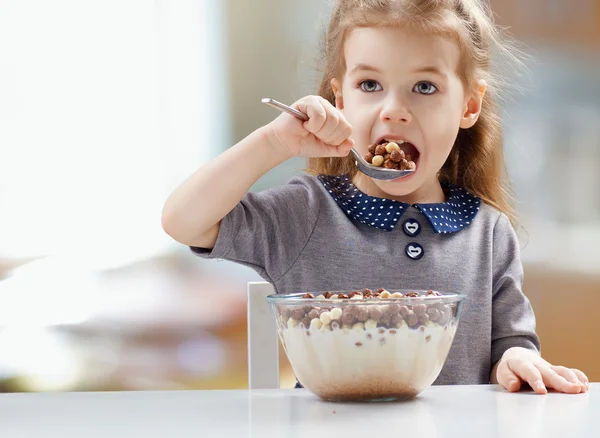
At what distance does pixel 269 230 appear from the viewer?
3.84ft

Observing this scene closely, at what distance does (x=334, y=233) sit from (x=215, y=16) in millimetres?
1348

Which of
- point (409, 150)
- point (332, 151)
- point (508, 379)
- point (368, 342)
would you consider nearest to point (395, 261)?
point (409, 150)

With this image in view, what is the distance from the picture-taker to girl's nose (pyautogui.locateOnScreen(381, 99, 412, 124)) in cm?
116

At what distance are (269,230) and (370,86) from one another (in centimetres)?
26

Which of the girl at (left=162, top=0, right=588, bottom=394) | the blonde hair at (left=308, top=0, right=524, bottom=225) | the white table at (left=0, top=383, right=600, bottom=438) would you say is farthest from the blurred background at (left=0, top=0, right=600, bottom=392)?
the white table at (left=0, top=383, right=600, bottom=438)

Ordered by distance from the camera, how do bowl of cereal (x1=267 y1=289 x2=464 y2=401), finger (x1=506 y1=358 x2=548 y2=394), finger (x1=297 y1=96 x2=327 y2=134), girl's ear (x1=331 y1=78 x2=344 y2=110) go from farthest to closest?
girl's ear (x1=331 y1=78 x2=344 y2=110)
finger (x1=297 y1=96 x2=327 y2=134)
finger (x1=506 y1=358 x2=548 y2=394)
bowl of cereal (x1=267 y1=289 x2=464 y2=401)

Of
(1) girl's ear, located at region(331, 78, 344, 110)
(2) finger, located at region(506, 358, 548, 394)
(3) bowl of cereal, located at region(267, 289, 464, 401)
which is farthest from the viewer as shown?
(1) girl's ear, located at region(331, 78, 344, 110)

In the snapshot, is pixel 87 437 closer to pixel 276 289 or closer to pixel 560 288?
pixel 276 289

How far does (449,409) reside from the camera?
0.68 meters

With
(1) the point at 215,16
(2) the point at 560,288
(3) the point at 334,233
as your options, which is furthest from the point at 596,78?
(3) the point at 334,233

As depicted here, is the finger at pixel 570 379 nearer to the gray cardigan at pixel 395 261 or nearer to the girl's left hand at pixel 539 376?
the girl's left hand at pixel 539 376

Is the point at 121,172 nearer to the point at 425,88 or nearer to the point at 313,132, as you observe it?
the point at 425,88

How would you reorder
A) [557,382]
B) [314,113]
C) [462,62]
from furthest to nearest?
[462,62], [314,113], [557,382]

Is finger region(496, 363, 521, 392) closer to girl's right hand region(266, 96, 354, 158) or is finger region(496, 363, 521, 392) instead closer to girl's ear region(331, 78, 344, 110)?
girl's right hand region(266, 96, 354, 158)
